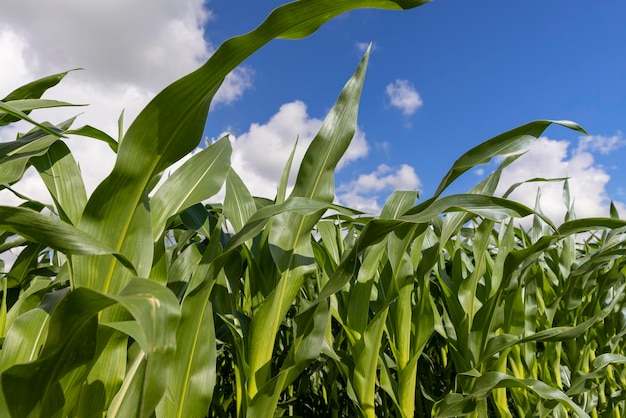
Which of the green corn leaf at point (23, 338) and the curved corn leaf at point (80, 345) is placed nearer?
the curved corn leaf at point (80, 345)

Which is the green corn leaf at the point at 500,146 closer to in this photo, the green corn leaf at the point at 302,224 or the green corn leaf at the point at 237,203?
the green corn leaf at the point at 302,224

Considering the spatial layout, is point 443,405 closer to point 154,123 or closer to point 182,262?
point 182,262

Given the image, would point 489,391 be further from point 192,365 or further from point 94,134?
point 94,134

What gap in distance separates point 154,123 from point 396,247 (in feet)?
1.45

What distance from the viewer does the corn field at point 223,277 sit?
0.41 metres

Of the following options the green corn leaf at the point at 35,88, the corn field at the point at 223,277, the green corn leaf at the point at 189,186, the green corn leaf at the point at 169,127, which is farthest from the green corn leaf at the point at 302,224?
the green corn leaf at the point at 35,88

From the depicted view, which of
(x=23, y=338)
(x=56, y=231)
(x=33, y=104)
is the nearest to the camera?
(x=56, y=231)

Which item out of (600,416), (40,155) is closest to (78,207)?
(40,155)

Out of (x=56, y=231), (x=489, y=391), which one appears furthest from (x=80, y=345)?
(x=489, y=391)

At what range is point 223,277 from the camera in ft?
2.51

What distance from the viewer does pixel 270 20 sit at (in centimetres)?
41

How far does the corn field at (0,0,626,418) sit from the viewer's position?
0.41 m

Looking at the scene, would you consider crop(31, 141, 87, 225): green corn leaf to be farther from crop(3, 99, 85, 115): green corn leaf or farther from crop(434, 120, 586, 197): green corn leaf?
crop(434, 120, 586, 197): green corn leaf

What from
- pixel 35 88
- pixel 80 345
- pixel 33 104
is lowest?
pixel 80 345
